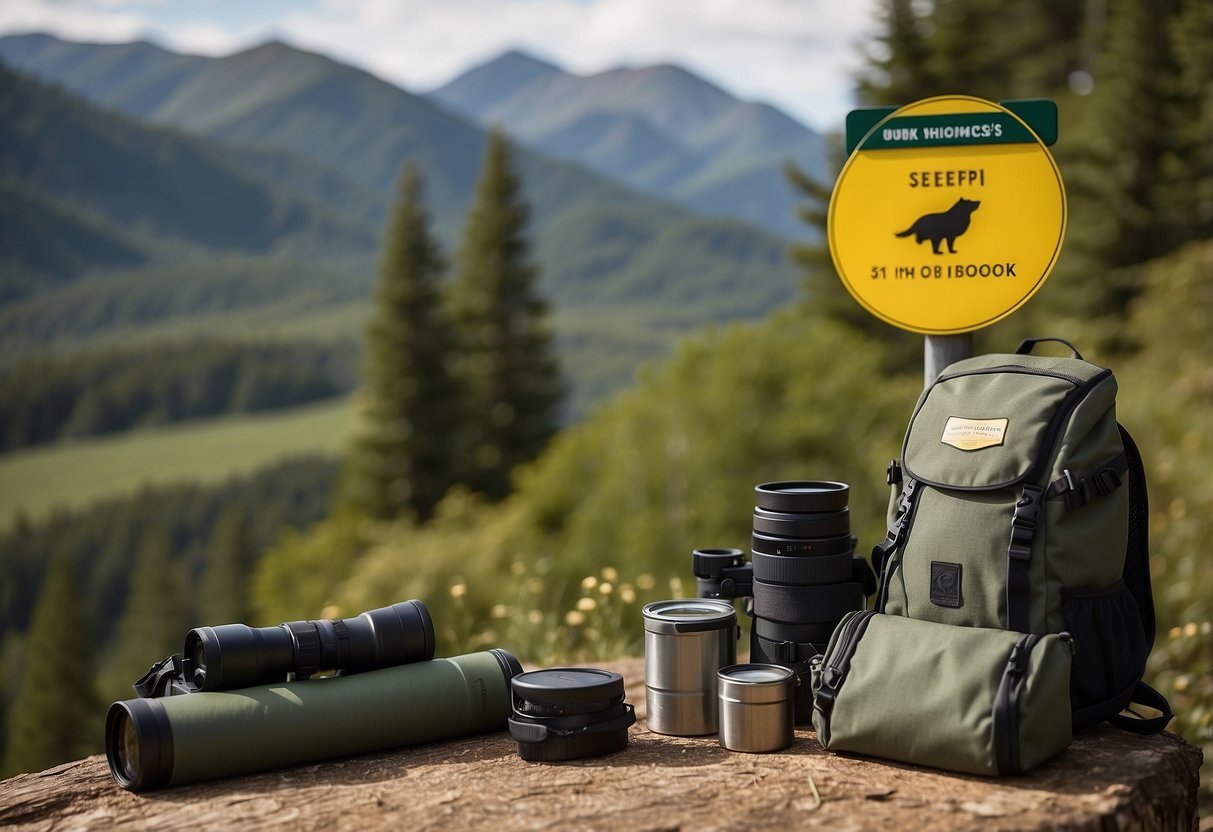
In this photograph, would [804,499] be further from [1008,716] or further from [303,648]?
[303,648]

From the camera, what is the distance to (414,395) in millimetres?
48250

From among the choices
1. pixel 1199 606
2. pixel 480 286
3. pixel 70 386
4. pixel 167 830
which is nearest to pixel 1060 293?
pixel 1199 606

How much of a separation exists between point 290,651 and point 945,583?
2009 mm

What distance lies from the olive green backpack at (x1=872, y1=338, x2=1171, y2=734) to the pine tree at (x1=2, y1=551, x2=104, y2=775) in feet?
211

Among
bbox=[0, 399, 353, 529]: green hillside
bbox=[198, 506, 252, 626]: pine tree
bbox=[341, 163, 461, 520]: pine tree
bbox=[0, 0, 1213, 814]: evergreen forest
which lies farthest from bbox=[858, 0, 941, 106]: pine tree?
bbox=[0, 399, 353, 529]: green hillside

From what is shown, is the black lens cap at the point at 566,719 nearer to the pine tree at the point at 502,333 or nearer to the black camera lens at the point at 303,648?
the black camera lens at the point at 303,648

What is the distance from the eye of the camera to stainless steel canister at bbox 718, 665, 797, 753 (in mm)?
3725

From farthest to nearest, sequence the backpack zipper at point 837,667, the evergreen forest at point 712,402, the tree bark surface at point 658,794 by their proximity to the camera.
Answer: the evergreen forest at point 712,402 → the backpack zipper at point 837,667 → the tree bark surface at point 658,794

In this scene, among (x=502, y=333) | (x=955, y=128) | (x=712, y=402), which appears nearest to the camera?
(x=955, y=128)

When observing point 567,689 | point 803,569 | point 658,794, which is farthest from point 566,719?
point 803,569

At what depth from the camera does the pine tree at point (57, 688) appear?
60.9 m

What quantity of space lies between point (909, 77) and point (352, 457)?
2812cm

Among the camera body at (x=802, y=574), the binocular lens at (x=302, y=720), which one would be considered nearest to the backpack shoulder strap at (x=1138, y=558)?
the camera body at (x=802, y=574)

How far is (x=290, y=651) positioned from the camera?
12.4ft
